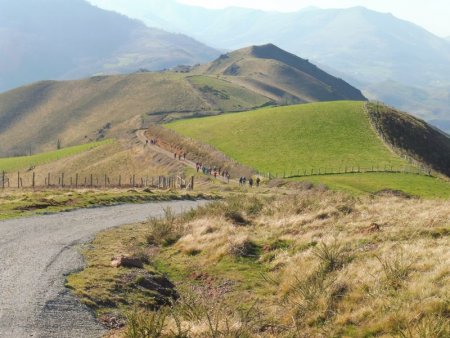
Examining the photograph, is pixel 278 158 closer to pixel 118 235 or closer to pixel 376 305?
pixel 118 235

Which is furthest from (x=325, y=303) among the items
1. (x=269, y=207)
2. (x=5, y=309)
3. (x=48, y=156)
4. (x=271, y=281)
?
(x=48, y=156)

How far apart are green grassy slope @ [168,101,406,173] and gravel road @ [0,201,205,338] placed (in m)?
55.7

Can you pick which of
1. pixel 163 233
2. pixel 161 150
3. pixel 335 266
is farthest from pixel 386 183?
pixel 335 266

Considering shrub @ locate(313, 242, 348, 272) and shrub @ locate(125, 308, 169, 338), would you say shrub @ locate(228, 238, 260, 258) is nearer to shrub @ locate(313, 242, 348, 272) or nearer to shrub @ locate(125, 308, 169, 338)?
shrub @ locate(313, 242, 348, 272)

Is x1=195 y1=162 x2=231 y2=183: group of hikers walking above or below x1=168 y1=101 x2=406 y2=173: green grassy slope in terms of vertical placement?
below

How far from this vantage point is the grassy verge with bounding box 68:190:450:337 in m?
12.8

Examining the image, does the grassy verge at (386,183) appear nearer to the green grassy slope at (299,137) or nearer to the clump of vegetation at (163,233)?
the green grassy slope at (299,137)

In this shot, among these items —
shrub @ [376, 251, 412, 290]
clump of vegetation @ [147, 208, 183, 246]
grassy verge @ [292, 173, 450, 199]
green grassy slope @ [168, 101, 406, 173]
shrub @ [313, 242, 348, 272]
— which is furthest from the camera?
green grassy slope @ [168, 101, 406, 173]

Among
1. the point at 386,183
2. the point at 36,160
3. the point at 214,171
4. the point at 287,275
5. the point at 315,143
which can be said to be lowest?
the point at 36,160

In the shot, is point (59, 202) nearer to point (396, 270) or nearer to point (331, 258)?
point (331, 258)

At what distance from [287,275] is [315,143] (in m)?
80.1

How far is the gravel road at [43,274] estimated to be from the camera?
13.3 metres

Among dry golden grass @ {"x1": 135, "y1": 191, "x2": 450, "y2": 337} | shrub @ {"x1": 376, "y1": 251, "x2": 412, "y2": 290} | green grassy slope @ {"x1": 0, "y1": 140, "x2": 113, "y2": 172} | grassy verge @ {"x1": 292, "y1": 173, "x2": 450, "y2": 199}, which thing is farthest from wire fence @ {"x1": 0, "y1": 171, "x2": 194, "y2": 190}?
shrub @ {"x1": 376, "y1": 251, "x2": 412, "y2": 290}

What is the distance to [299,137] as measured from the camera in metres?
100
